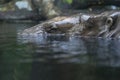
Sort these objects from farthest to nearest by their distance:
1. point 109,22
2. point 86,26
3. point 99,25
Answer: point 86,26
point 99,25
point 109,22

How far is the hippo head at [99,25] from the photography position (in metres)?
13.2

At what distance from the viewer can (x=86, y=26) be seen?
13992 millimetres

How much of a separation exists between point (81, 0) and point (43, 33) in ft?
45.3

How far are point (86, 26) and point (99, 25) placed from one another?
0.64 meters

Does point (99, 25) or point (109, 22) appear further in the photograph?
point (99, 25)

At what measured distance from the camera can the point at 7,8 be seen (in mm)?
29203

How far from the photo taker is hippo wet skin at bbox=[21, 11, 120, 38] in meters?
13.2

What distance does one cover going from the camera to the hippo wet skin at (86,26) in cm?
1317

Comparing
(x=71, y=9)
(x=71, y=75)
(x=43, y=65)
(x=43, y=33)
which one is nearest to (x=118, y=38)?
(x=43, y=33)

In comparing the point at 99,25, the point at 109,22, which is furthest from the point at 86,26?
the point at 109,22

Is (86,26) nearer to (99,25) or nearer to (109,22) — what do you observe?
(99,25)

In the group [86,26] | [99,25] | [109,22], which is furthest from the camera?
[86,26]

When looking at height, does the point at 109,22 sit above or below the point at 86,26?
above

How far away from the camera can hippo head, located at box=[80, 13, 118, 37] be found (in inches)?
519
